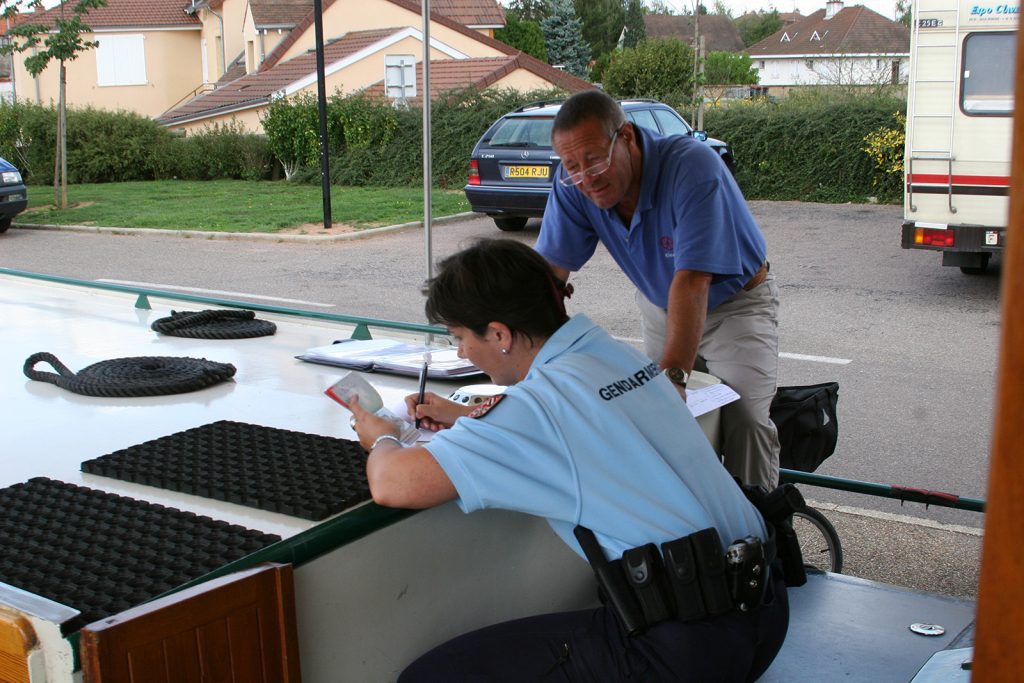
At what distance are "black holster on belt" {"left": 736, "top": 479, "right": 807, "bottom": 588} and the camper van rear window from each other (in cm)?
771

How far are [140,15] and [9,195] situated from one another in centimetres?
2234

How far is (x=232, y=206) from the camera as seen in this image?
17.0 metres

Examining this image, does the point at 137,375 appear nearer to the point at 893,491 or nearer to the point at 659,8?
Answer: the point at 893,491

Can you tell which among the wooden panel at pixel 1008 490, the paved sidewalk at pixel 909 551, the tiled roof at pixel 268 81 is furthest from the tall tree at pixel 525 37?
the wooden panel at pixel 1008 490

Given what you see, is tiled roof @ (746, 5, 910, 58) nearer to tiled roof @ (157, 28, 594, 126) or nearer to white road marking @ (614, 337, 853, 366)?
tiled roof @ (157, 28, 594, 126)

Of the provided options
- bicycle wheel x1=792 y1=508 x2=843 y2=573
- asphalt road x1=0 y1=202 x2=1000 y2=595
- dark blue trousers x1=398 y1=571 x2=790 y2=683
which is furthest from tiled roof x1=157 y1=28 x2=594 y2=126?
dark blue trousers x1=398 y1=571 x2=790 y2=683

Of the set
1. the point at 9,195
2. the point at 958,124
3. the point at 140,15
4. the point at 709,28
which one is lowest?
the point at 9,195

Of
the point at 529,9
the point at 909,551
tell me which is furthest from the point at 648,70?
the point at 909,551

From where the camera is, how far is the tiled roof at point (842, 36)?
2092 inches

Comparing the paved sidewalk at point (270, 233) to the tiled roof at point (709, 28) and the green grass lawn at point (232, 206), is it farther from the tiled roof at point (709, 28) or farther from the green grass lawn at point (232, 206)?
the tiled roof at point (709, 28)

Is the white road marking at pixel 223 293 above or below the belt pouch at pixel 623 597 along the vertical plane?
below

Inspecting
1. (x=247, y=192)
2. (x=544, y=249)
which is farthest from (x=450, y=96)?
(x=544, y=249)

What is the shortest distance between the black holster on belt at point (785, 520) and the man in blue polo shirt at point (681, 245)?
56cm

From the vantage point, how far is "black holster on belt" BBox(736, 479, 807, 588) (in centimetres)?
204
